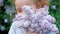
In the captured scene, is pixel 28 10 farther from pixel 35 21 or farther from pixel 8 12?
pixel 8 12

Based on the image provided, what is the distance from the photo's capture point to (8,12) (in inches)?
159

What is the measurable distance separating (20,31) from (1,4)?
6.27 feet

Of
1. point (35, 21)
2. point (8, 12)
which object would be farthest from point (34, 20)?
point (8, 12)

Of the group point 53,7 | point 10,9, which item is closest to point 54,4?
point 53,7

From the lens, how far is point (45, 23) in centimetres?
200

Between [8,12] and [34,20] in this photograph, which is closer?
[34,20]

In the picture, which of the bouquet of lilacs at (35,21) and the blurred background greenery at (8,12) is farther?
the blurred background greenery at (8,12)

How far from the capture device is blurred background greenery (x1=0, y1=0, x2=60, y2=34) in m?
4.04

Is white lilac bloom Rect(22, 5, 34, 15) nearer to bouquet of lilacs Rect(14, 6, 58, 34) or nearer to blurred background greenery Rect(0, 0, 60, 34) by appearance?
bouquet of lilacs Rect(14, 6, 58, 34)

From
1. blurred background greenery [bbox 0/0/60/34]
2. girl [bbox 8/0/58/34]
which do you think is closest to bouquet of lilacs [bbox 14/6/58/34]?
girl [bbox 8/0/58/34]

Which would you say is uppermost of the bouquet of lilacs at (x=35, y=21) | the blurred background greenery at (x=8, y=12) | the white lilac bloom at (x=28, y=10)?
the white lilac bloom at (x=28, y=10)

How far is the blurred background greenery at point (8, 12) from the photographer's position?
4045 millimetres

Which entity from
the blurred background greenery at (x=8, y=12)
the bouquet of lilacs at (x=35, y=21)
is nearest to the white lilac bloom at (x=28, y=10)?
the bouquet of lilacs at (x=35, y=21)

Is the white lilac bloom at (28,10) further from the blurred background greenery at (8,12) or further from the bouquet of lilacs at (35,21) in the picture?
the blurred background greenery at (8,12)
